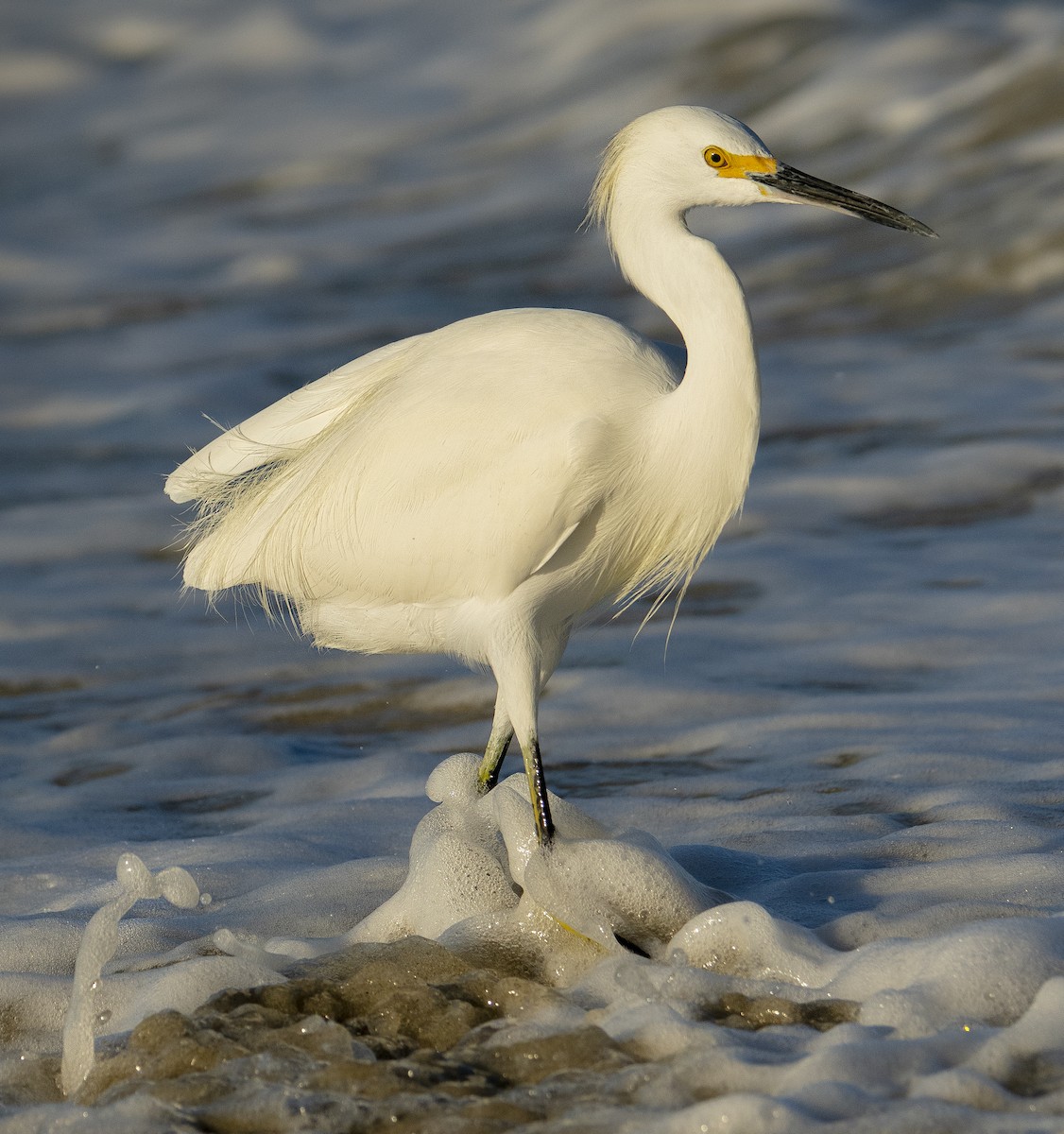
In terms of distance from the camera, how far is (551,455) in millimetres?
3703

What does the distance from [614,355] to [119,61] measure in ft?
53.3

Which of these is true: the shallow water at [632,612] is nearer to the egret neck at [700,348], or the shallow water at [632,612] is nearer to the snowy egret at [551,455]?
the snowy egret at [551,455]

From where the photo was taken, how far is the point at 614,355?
149 inches

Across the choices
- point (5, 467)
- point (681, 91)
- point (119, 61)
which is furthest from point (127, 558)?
point (119, 61)

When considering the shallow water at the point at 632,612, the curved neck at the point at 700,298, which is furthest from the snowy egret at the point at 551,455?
the shallow water at the point at 632,612

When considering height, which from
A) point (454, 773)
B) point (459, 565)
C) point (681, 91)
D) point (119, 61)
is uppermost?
point (119, 61)

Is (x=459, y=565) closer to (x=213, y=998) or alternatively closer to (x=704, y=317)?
(x=704, y=317)

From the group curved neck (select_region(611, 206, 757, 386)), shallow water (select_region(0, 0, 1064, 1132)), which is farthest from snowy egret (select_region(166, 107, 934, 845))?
shallow water (select_region(0, 0, 1064, 1132))

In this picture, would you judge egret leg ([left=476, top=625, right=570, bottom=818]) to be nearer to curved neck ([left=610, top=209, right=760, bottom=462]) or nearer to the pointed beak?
curved neck ([left=610, top=209, right=760, bottom=462])

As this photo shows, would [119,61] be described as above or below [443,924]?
above

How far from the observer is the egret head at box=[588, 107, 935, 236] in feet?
12.1

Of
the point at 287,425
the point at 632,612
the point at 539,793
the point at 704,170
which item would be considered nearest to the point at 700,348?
the point at 704,170

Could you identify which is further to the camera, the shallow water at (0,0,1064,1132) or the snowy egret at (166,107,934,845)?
the snowy egret at (166,107,934,845)

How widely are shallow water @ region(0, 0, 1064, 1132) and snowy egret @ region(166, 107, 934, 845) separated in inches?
28.1
